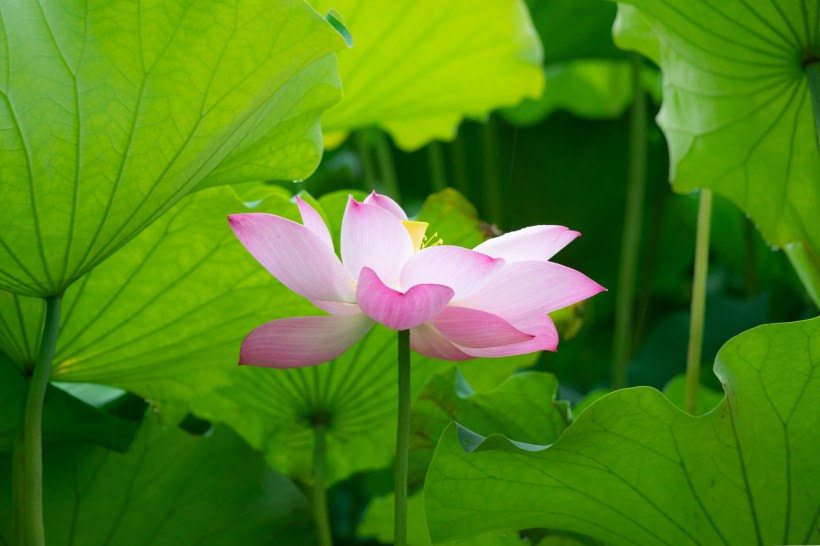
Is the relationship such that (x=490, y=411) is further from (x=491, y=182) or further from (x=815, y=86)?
(x=491, y=182)

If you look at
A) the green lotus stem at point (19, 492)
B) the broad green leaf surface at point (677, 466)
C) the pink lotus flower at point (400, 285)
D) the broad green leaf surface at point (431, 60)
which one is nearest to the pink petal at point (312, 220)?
the pink lotus flower at point (400, 285)

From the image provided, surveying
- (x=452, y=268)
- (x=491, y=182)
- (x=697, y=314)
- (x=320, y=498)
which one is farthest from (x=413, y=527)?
(x=491, y=182)

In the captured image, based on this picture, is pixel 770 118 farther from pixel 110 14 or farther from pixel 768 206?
pixel 110 14

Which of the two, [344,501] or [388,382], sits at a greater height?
[344,501]

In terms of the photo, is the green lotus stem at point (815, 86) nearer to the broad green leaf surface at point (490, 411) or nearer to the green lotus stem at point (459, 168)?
the broad green leaf surface at point (490, 411)

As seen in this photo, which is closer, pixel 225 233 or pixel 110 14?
pixel 110 14

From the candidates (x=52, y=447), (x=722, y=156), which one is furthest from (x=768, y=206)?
(x=52, y=447)

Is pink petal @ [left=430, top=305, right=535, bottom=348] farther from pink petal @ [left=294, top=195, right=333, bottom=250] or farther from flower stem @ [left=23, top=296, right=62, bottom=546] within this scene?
flower stem @ [left=23, top=296, right=62, bottom=546]

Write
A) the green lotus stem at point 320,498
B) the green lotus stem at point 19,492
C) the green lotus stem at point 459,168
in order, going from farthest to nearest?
the green lotus stem at point 459,168
the green lotus stem at point 320,498
the green lotus stem at point 19,492
